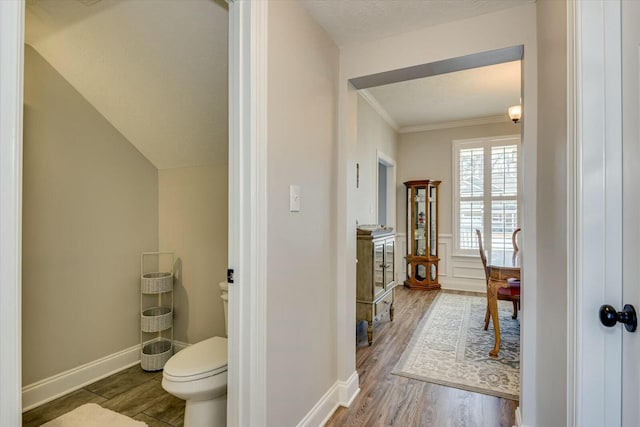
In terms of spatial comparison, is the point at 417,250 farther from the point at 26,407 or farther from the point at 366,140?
the point at 26,407

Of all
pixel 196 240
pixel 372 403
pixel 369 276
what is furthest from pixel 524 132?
pixel 196 240

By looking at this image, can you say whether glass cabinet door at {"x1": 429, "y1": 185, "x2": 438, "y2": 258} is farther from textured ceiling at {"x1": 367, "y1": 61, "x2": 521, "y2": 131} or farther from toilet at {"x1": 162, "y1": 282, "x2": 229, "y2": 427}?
toilet at {"x1": 162, "y1": 282, "x2": 229, "y2": 427}

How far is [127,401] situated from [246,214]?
182cm

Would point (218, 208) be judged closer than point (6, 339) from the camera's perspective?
No

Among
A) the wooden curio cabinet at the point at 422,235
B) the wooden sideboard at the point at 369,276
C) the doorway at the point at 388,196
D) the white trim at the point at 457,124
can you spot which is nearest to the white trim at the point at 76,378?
the wooden sideboard at the point at 369,276

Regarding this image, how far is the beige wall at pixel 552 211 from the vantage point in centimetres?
122

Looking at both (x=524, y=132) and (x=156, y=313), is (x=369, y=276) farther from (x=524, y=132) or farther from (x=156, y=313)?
(x=156, y=313)

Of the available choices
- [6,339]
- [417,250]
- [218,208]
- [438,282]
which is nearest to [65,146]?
[218,208]

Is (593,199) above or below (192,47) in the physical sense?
below

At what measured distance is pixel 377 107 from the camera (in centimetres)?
442

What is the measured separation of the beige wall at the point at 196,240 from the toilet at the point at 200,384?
91 centimetres

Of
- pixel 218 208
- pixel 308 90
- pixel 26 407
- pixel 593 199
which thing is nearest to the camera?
pixel 593 199

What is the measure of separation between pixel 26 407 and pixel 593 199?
10.6ft

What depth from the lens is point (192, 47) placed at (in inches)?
73.4
